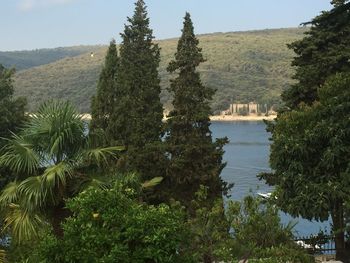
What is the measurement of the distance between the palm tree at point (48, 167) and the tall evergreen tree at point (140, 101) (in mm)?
15268

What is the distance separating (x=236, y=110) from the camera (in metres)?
192

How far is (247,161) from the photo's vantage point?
104188 millimetres

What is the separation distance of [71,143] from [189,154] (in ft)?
49.0

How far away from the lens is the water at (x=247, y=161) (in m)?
51.6

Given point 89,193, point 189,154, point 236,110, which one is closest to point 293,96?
point 189,154

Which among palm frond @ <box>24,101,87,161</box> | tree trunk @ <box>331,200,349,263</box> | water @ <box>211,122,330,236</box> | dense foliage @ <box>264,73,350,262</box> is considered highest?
palm frond @ <box>24,101,87,161</box>

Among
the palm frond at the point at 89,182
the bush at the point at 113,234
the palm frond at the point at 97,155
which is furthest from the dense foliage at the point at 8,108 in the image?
the bush at the point at 113,234

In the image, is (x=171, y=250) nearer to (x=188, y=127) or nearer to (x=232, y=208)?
(x=232, y=208)

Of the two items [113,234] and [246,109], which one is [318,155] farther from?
[246,109]

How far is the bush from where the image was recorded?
787cm

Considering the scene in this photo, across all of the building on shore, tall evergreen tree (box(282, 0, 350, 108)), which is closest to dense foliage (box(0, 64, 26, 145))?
tall evergreen tree (box(282, 0, 350, 108))

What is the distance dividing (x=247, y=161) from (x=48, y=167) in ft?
313

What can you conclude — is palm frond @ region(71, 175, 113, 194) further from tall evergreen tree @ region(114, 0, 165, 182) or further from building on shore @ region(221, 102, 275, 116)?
building on shore @ region(221, 102, 275, 116)

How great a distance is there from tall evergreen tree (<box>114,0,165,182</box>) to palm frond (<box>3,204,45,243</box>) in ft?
51.0
